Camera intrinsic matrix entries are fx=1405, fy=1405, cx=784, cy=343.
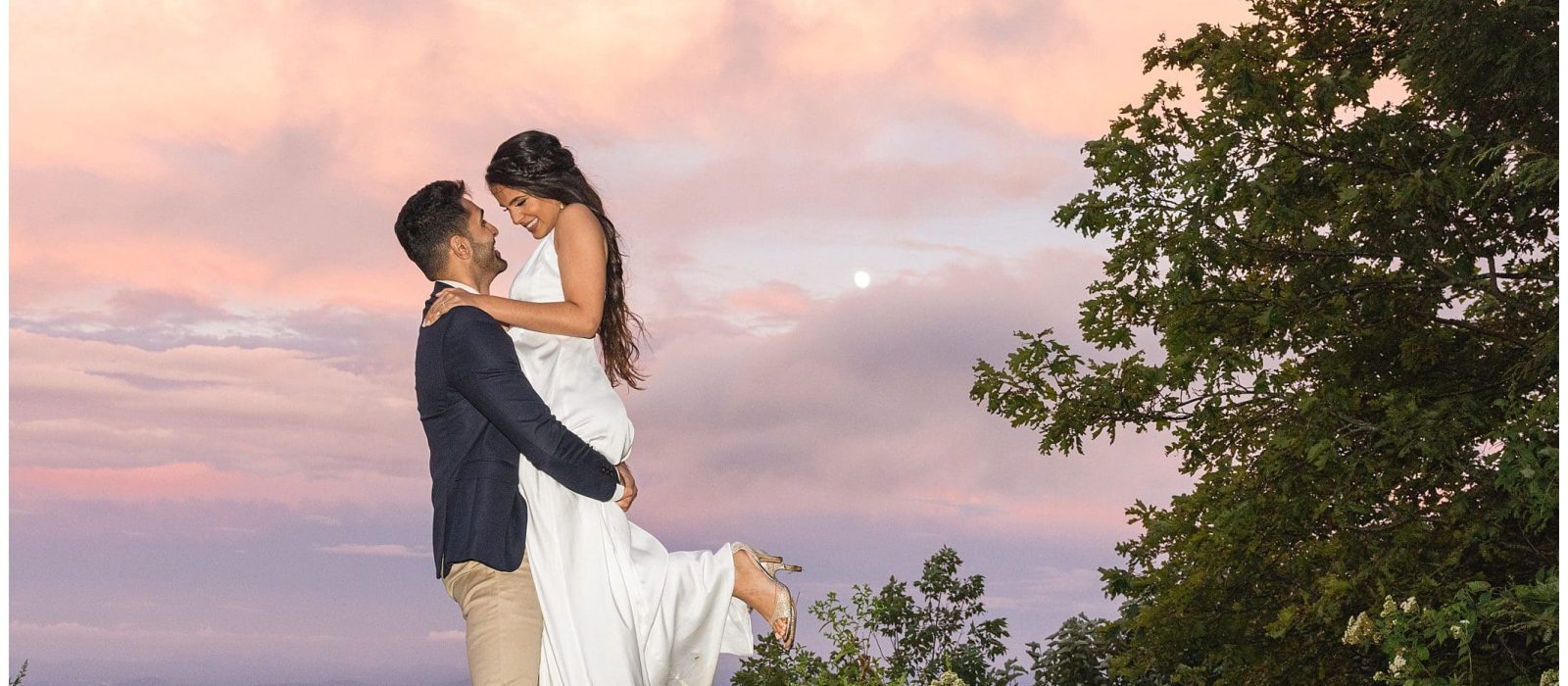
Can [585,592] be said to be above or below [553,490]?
below

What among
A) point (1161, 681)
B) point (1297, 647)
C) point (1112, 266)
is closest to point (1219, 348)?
point (1112, 266)

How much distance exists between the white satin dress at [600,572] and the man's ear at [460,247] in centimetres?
20

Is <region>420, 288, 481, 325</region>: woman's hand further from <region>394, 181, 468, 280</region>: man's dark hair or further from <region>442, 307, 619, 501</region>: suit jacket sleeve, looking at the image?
<region>394, 181, 468, 280</region>: man's dark hair

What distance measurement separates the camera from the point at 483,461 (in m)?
4.51

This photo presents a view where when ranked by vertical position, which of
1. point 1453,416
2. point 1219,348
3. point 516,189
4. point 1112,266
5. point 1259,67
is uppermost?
point 1259,67

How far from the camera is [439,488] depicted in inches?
181

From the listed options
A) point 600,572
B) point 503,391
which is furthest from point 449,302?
point 600,572

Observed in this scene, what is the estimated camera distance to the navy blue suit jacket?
4402 millimetres

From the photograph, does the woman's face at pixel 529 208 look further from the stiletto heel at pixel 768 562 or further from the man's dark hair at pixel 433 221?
the stiletto heel at pixel 768 562

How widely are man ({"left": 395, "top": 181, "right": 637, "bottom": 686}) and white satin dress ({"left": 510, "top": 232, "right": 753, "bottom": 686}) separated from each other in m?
0.08

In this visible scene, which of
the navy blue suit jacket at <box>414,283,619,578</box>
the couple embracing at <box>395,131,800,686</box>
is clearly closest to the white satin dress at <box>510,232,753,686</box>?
the couple embracing at <box>395,131,800,686</box>

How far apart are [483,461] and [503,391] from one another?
27 centimetres

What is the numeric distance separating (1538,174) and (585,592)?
992 cm

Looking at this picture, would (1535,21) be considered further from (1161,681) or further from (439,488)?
(439,488)
